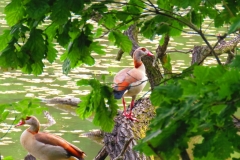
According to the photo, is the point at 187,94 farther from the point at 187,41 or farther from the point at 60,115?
the point at 187,41

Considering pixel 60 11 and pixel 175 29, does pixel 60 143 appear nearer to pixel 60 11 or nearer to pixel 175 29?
pixel 175 29

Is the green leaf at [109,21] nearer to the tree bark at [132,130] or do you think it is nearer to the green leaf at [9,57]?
the green leaf at [9,57]

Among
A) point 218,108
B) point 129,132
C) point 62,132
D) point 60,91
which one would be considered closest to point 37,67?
point 218,108

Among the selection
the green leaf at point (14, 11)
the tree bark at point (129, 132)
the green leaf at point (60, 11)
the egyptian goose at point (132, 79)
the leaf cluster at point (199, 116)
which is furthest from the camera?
the egyptian goose at point (132, 79)

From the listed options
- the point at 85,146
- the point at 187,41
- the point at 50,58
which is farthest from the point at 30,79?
the point at 50,58

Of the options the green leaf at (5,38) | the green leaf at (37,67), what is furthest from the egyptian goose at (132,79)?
the green leaf at (5,38)

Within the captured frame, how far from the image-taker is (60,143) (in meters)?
6.34

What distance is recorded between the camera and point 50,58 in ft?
9.48

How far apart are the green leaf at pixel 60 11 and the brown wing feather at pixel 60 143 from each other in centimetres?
398

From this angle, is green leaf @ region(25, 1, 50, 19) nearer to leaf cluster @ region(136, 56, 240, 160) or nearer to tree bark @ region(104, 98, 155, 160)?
leaf cluster @ region(136, 56, 240, 160)

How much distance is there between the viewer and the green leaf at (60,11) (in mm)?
2359

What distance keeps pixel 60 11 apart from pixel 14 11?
13.4 inches

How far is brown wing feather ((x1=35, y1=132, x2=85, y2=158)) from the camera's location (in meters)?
6.28

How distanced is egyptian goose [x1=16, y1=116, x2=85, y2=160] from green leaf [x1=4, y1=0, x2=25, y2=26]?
372 centimetres
